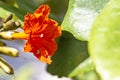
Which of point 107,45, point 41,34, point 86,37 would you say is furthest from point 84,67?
point 107,45

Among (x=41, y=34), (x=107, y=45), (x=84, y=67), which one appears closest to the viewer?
(x=107, y=45)

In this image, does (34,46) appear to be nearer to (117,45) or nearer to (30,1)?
(30,1)

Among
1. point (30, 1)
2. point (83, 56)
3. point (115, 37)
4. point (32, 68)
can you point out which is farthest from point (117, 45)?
point (32, 68)

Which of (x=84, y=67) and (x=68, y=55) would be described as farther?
(x=68, y=55)

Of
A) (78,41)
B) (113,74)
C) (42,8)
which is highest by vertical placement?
(42,8)

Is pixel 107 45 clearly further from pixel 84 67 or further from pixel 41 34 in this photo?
pixel 41 34

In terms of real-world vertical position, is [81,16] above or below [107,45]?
above

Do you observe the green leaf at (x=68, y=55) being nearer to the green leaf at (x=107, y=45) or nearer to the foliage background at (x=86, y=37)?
the foliage background at (x=86, y=37)
